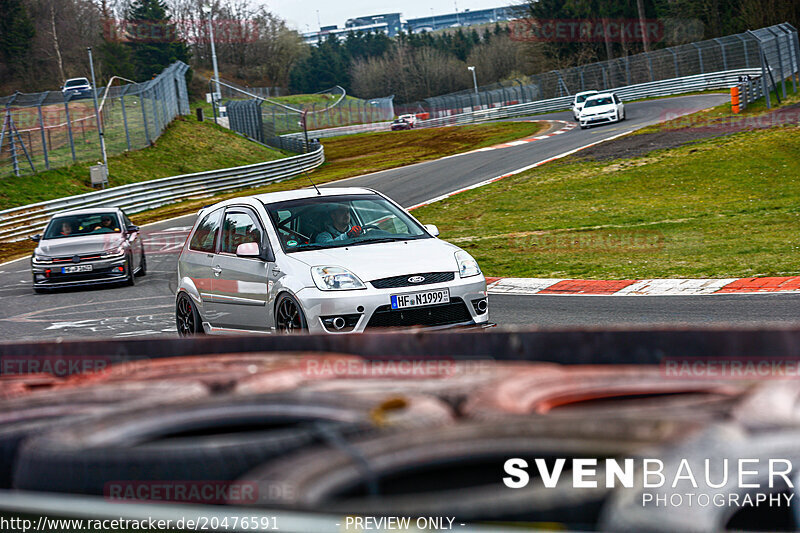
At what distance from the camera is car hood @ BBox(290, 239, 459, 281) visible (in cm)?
782

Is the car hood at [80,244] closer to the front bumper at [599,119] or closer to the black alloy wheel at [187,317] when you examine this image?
the black alloy wheel at [187,317]

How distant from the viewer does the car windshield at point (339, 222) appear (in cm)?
870

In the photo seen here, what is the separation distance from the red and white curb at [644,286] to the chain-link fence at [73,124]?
26849 mm

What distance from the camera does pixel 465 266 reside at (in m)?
8.12

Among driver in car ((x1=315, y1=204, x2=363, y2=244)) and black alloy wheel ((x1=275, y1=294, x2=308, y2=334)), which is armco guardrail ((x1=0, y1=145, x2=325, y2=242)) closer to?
driver in car ((x1=315, y1=204, x2=363, y2=244))

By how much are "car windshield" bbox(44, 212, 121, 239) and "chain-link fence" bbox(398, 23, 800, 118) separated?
89.6ft

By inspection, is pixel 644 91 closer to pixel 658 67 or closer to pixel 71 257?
pixel 658 67

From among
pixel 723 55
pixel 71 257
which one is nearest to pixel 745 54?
pixel 723 55

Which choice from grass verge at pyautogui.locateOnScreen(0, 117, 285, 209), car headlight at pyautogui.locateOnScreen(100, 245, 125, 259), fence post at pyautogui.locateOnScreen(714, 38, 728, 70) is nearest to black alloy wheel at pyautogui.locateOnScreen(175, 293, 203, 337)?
car headlight at pyautogui.locateOnScreen(100, 245, 125, 259)

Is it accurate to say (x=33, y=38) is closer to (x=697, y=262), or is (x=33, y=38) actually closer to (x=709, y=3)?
(x=709, y=3)

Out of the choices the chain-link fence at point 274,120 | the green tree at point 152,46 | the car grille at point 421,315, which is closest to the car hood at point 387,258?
the car grille at point 421,315

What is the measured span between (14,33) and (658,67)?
53.9 m

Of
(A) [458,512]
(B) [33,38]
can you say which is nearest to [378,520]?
(A) [458,512]

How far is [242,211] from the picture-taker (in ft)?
30.3
